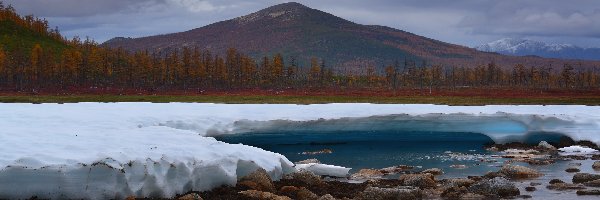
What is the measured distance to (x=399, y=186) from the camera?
1964cm

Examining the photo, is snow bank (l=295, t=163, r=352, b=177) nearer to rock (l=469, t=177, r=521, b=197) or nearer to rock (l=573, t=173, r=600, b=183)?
rock (l=469, t=177, r=521, b=197)

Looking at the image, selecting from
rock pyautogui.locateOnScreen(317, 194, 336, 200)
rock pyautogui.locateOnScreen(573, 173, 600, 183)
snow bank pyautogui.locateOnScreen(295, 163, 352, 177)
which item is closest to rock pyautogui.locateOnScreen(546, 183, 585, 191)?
rock pyautogui.locateOnScreen(573, 173, 600, 183)

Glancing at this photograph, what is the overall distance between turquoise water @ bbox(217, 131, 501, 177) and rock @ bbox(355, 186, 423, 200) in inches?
319

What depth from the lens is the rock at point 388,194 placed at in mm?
17812

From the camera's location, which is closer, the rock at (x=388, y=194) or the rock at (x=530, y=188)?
the rock at (x=388, y=194)

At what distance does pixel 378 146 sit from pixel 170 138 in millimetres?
16094

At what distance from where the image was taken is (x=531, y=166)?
26031 millimetres

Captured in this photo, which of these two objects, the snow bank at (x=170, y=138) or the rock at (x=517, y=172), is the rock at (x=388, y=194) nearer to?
the snow bank at (x=170, y=138)

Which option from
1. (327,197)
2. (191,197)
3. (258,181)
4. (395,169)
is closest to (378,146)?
(395,169)

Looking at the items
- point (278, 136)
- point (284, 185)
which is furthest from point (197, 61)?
point (284, 185)

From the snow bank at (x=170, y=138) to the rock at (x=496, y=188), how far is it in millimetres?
5472

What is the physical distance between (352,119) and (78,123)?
1253cm

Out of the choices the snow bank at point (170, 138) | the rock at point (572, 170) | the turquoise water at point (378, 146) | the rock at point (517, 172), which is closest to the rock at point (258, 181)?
the snow bank at point (170, 138)

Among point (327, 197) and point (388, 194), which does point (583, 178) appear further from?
point (327, 197)
